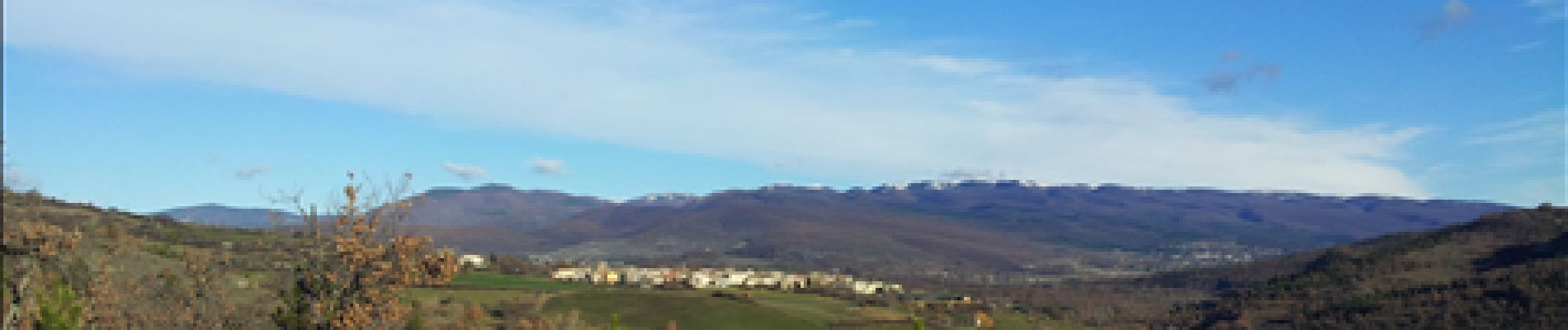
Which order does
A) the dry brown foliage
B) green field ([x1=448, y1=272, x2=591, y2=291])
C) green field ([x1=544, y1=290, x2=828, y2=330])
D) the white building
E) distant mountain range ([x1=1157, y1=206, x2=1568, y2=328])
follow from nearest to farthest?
the dry brown foliage
green field ([x1=544, y1=290, x2=828, y2=330])
green field ([x1=448, y1=272, x2=591, y2=291])
distant mountain range ([x1=1157, y1=206, x2=1568, y2=328])
the white building

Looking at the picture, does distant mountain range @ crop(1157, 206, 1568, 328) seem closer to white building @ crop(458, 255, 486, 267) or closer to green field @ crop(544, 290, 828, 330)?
green field @ crop(544, 290, 828, 330)

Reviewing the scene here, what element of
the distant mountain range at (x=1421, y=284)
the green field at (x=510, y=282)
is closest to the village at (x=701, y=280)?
the green field at (x=510, y=282)

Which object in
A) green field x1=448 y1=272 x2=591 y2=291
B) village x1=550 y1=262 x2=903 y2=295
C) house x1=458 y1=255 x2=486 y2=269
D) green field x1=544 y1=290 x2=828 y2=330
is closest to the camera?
green field x1=544 y1=290 x2=828 y2=330

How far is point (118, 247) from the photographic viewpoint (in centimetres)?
5209

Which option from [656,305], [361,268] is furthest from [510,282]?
[361,268]

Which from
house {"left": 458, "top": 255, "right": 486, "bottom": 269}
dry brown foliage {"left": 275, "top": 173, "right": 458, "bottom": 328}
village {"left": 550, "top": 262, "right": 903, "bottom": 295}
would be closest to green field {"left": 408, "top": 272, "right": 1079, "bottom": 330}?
house {"left": 458, "top": 255, "right": 486, "bottom": 269}

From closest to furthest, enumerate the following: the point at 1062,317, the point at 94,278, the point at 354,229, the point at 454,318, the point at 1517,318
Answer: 1. the point at 354,229
2. the point at 94,278
3. the point at 454,318
4. the point at 1517,318
5. the point at 1062,317

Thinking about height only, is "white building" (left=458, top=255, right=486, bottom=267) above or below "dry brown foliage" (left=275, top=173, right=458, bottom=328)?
below

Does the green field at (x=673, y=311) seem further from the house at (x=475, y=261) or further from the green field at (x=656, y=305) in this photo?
the house at (x=475, y=261)

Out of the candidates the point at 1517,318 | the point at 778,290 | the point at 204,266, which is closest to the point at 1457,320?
the point at 1517,318

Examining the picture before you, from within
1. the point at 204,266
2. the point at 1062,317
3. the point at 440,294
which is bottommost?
the point at 1062,317

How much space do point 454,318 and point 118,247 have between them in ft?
54.0

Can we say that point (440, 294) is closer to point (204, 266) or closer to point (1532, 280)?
point (204, 266)

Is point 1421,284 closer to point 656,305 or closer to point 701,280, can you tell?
point 701,280
